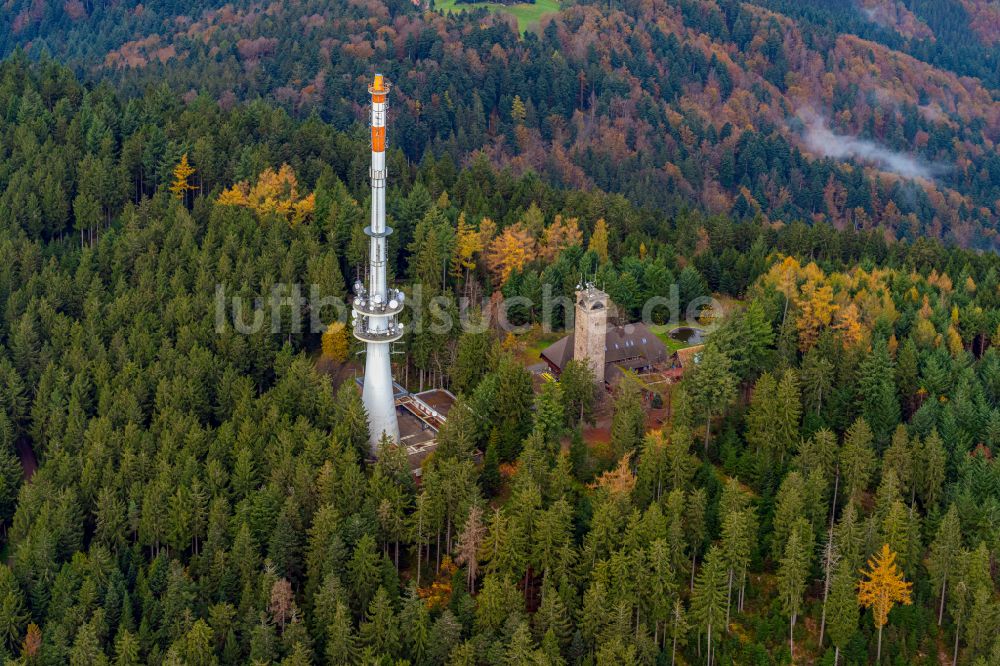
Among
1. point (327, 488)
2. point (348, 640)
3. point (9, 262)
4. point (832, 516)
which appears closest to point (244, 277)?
point (9, 262)

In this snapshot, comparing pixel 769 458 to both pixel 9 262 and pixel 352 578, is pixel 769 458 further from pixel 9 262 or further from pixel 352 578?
pixel 9 262

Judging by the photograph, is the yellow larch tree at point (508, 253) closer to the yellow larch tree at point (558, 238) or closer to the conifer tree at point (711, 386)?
the yellow larch tree at point (558, 238)

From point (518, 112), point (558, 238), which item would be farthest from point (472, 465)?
point (518, 112)

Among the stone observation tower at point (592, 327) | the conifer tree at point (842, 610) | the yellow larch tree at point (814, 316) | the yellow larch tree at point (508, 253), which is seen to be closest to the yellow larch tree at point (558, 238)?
the yellow larch tree at point (508, 253)

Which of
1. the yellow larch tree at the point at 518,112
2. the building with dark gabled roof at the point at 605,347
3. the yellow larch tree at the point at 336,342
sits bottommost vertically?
the yellow larch tree at the point at 518,112

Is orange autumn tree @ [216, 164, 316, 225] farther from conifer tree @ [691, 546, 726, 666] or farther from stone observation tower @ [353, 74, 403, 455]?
conifer tree @ [691, 546, 726, 666]

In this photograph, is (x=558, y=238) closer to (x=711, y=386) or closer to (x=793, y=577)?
(x=711, y=386)

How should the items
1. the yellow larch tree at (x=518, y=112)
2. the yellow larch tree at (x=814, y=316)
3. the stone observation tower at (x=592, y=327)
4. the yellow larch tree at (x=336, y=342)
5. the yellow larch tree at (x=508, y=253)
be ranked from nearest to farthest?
the stone observation tower at (x=592, y=327), the yellow larch tree at (x=814, y=316), the yellow larch tree at (x=336, y=342), the yellow larch tree at (x=508, y=253), the yellow larch tree at (x=518, y=112)
